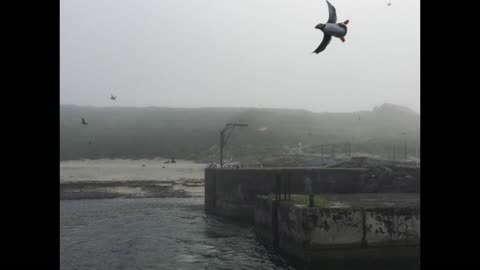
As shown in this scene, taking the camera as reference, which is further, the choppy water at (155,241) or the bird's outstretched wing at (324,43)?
the choppy water at (155,241)

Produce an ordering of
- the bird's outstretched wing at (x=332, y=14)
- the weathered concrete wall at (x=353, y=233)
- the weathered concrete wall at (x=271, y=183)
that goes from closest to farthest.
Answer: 1. the bird's outstretched wing at (x=332, y=14)
2. the weathered concrete wall at (x=353, y=233)
3. the weathered concrete wall at (x=271, y=183)

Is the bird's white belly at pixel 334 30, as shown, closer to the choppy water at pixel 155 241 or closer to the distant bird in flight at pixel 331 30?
the distant bird in flight at pixel 331 30

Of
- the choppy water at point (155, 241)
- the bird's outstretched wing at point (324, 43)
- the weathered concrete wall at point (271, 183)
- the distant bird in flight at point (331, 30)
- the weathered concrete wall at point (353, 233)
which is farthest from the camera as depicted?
the weathered concrete wall at point (271, 183)

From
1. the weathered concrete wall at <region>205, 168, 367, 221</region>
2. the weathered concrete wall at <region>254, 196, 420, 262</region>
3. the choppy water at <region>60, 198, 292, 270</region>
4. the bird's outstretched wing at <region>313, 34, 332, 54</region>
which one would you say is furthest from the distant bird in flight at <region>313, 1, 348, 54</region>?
the weathered concrete wall at <region>205, 168, 367, 221</region>

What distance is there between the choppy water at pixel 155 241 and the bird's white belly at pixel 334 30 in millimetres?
18466

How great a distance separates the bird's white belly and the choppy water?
727 inches

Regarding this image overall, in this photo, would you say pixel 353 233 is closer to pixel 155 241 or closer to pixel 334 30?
pixel 155 241

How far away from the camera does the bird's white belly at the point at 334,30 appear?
5453 millimetres

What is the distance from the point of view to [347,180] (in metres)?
37.8

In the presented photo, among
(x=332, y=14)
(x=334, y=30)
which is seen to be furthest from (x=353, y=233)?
(x=334, y=30)

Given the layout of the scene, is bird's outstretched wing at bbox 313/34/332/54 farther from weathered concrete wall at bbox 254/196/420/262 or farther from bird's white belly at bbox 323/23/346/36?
weathered concrete wall at bbox 254/196/420/262

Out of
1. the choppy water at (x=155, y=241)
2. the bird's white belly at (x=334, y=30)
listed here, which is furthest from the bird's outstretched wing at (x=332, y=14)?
the choppy water at (x=155, y=241)
